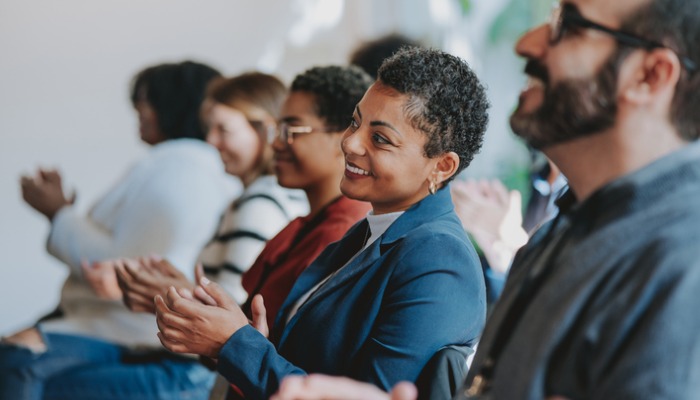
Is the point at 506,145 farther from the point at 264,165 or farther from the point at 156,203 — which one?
the point at 156,203

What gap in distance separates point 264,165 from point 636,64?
201 centimetres

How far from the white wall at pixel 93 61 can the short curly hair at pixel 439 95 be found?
3.56 meters

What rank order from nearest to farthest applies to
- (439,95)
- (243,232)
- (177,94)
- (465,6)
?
1. (439,95)
2. (243,232)
3. (177,94)
4. (465,6)

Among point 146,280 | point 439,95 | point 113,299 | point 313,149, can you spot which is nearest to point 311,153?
point 313,149

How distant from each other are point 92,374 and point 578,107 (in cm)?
222

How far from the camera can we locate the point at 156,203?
301 centimetres

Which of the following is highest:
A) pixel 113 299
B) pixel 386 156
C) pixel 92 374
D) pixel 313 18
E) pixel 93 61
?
pixel 386 156

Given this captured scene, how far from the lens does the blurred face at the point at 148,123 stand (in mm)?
3426

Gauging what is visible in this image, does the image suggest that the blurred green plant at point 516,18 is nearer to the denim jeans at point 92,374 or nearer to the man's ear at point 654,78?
the denim jeans at point 92,374

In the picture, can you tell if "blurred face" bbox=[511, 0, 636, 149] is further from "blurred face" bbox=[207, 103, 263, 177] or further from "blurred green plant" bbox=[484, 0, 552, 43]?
"blurred green plant" bbox=[484, 0, 552, 43]

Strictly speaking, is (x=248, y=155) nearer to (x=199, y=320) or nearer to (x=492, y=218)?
(x=492, y=218)

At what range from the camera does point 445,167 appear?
5.56 feet

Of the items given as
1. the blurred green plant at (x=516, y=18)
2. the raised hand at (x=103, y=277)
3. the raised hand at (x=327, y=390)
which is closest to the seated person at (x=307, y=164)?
the raised hand at (x=103, y=277)

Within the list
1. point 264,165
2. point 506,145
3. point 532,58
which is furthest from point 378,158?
point 506,145
